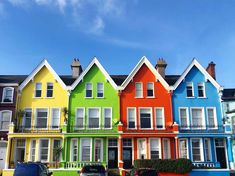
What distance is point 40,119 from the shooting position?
33688mm

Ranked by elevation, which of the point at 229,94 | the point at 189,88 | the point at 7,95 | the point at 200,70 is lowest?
the point at 7,95

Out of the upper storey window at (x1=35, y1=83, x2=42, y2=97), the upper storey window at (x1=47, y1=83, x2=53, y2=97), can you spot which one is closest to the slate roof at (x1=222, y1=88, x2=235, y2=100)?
the upper storey window at (x1=47, y1=83, x2=53, y2=97)

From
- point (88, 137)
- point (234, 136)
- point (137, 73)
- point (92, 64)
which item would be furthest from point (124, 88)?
point (234, 136)

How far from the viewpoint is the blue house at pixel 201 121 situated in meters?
32.2

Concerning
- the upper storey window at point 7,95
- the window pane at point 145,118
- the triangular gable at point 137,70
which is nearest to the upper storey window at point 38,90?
the upper storey window at point 7,95

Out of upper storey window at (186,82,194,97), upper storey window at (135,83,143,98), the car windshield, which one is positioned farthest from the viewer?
upper storey window at (186,82,194,97)

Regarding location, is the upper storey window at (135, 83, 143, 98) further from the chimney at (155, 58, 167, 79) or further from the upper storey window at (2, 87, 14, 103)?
the upper storey window at (2, 87, 14, 103)

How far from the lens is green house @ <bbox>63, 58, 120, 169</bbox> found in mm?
32156

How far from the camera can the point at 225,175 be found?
30328 mm

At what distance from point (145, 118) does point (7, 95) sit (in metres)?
15.9

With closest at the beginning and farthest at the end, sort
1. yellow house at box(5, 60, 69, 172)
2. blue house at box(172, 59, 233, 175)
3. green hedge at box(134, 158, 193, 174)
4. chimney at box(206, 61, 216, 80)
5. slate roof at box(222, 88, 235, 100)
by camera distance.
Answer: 1. green hedge at box(134, 158, 193, 174)
2. yellow house at box(5, 60, 69, 172)
3. blue house at box(172, 59, 233, 175)
4. chimney at box(206, 61, 216, 80)
5. slate roof at box(222, 88, 235, 100)

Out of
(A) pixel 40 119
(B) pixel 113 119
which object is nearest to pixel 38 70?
(A) pixel 40 119

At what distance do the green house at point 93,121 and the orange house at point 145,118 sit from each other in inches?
42.6

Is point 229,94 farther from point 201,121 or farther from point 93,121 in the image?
point 93,121
